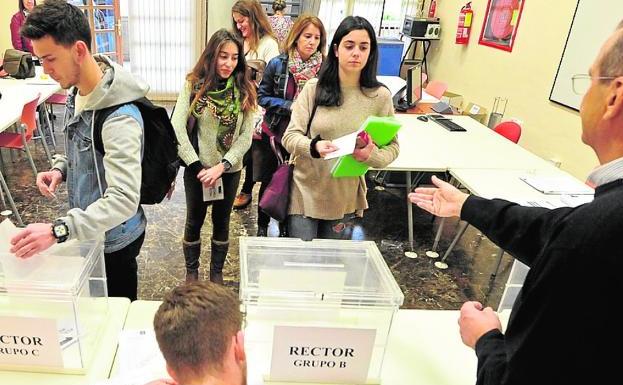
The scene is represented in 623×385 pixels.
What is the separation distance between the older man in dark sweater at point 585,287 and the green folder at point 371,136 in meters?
0.97

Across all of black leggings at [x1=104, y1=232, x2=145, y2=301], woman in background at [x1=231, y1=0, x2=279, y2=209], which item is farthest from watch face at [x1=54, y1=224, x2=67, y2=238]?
woman in background at [x1=231, y1=0, x2=279, y2=209]

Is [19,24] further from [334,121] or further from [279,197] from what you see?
[334,121]

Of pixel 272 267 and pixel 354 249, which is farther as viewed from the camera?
pixel 354 249

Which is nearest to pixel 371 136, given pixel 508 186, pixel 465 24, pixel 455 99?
pixel 508 186

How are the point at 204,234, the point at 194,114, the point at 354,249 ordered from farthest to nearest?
the point at 204,234, the point at 194,114, the point at 354,249

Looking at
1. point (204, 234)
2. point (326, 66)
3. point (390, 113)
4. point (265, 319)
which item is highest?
point (326, 66)

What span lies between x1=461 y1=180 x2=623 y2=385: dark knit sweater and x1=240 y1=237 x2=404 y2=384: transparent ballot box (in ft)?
1.26

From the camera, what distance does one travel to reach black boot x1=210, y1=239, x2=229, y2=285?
2602 millimetres

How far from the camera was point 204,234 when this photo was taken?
3430mm

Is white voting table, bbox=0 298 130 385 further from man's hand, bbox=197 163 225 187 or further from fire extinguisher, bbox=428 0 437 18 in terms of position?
fire extinguisher, bbox=428 0 437 18

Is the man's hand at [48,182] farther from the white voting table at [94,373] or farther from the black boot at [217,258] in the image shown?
the black boot at [217,258]

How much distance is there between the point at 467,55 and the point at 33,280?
540 centimetres

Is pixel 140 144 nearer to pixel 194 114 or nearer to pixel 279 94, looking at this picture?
pixel 194 114

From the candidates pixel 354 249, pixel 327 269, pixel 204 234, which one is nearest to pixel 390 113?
pixel 354 249
